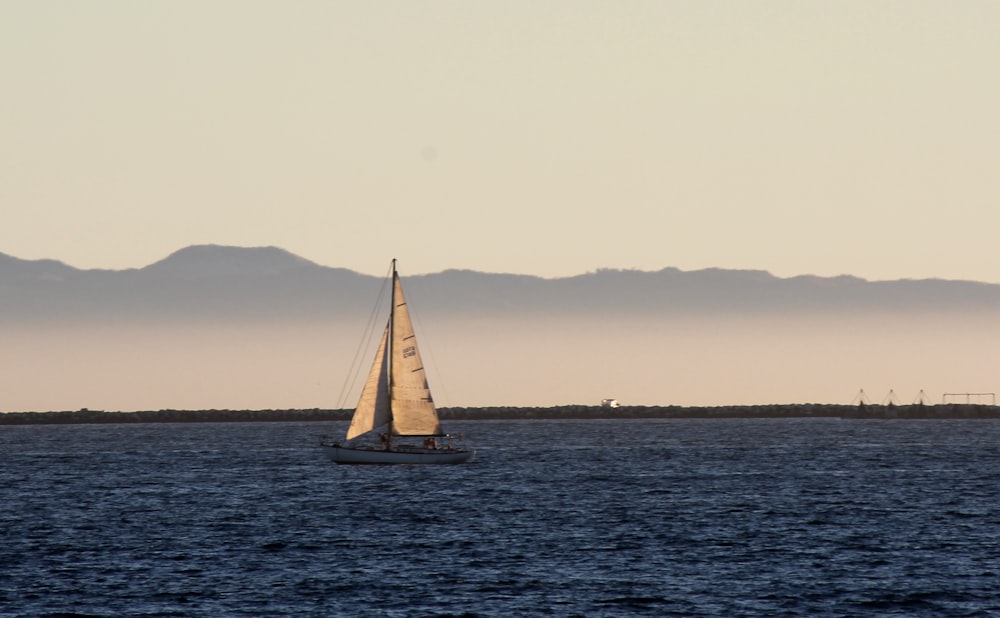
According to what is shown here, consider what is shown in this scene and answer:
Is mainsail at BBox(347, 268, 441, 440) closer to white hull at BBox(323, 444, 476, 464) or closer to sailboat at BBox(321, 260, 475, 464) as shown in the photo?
sailboat at BBox(321, 260, 475, 464)

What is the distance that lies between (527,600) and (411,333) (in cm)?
6006

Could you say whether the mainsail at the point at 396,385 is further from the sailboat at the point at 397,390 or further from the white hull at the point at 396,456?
the white hull at the point at 396,456

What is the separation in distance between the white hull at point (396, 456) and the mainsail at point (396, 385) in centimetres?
419

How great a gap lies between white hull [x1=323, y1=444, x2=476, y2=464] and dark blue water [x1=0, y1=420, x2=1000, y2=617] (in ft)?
3.89

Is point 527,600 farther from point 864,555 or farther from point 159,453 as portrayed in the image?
point 159,453

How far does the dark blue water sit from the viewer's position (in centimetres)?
5197

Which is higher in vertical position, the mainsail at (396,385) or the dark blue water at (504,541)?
the mainsail at (396,385)

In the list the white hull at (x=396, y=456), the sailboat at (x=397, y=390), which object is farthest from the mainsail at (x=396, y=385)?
the white hull at (x=396, y=456)

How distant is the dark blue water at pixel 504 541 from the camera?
52.0 metres

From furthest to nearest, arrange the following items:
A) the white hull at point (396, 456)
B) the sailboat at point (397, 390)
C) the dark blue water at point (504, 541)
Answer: the white hull at point (396, 456), the sailboat at point (397, 390), the dark blue water at point (504, 541)

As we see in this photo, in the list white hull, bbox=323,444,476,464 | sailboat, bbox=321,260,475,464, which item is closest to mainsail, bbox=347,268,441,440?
sailboat, bbox=321,260,475,464

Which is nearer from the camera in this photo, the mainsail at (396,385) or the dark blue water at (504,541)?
the dark blue water at (504,541)

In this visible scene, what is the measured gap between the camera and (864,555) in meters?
63.2

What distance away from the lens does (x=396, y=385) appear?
110625 millimetres
